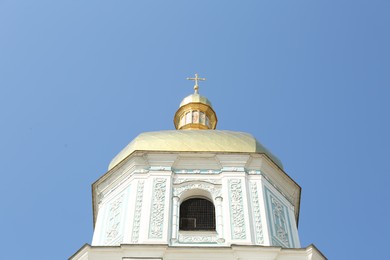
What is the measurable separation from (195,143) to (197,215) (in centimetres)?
219

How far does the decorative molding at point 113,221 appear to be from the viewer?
54.6 feet

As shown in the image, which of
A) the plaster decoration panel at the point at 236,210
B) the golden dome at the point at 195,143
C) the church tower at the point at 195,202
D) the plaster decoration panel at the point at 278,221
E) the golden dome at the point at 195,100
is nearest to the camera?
the church tower at the point at 195,202

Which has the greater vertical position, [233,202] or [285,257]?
[233,202]

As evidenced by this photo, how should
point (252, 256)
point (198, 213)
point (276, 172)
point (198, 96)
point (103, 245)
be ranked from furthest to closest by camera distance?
1. point (198, 96)
2. point (276, 172)
3. point (198, 213)
4. point (103, 245)
5. point (252, 256)

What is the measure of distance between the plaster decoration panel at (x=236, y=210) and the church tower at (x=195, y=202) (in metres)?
0.02

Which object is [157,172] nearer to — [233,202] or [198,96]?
[233,202]

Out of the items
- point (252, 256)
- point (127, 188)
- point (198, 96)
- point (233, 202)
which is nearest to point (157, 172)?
point (127, 188)

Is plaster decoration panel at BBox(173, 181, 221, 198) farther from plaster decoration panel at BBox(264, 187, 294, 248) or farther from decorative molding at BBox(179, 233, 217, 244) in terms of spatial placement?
decorative molding at BBox(179, 233, 217, 244)

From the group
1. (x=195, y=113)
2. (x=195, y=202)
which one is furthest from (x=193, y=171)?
(x=195, y=113)

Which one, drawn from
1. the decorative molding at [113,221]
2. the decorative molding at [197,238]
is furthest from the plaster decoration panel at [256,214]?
the decorative molding at [113,221]

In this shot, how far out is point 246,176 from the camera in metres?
17.8

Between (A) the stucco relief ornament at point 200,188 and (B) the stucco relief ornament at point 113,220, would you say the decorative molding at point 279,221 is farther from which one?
(B) the stucco relief ornament at point 113,220

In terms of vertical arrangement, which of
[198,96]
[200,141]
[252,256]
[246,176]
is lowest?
[252,256]

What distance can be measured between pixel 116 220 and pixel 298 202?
4929 mm
